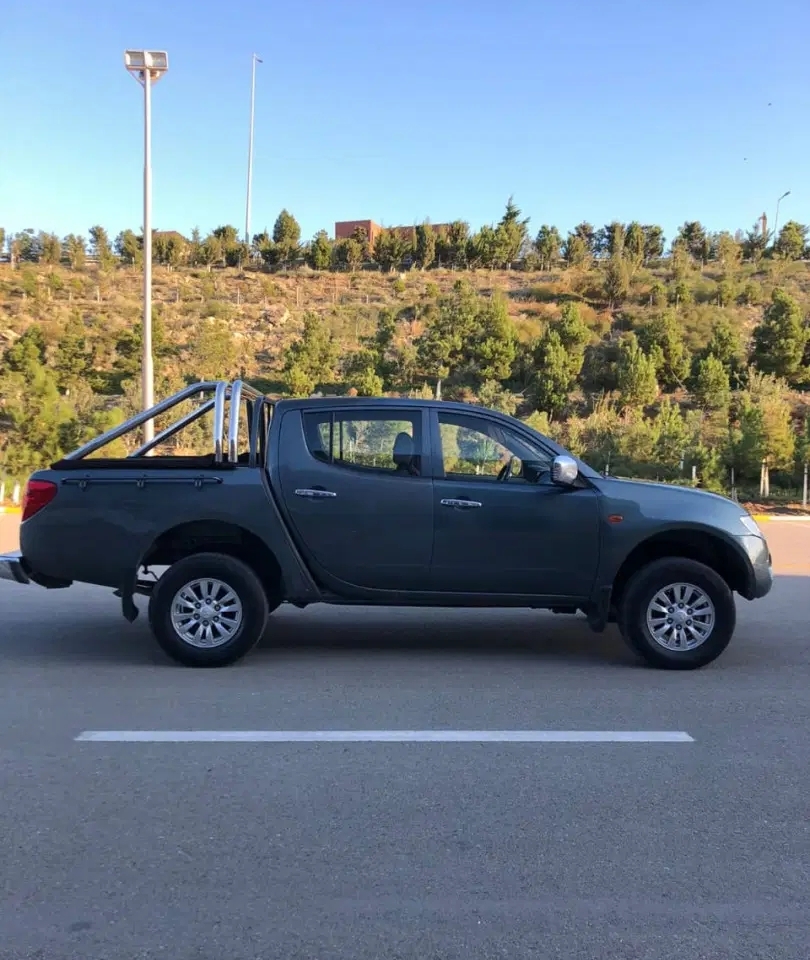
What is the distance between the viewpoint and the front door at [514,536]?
20.4ft

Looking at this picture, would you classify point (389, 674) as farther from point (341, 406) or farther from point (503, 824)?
point (503, 824)

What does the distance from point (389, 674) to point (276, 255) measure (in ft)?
192

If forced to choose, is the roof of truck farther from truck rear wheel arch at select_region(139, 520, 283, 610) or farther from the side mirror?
truck rear wheel arch at select_region(139, 520, 283, 610)

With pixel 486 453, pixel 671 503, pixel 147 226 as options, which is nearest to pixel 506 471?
pixel 486 453

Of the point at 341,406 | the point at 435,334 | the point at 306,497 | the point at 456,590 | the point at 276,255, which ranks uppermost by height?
the point at 276,255

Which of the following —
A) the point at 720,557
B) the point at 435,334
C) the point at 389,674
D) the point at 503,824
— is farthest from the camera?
the point at 435,334

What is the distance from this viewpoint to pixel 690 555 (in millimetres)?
6684

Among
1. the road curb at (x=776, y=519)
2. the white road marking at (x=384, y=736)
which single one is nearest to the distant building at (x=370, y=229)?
the road curb at (x=776, y=519)

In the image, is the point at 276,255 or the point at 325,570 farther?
the point at 276,255

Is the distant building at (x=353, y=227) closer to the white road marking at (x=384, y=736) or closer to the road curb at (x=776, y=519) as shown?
the road curb at (x=776, y=519)

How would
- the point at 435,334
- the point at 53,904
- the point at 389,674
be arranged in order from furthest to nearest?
the point at 435,334 → the point at 389,674 → the point at 53,904

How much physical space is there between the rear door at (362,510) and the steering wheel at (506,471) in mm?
534

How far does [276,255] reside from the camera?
6128 centimetres

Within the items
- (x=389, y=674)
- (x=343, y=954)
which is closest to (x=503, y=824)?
(x=343, y=954)
